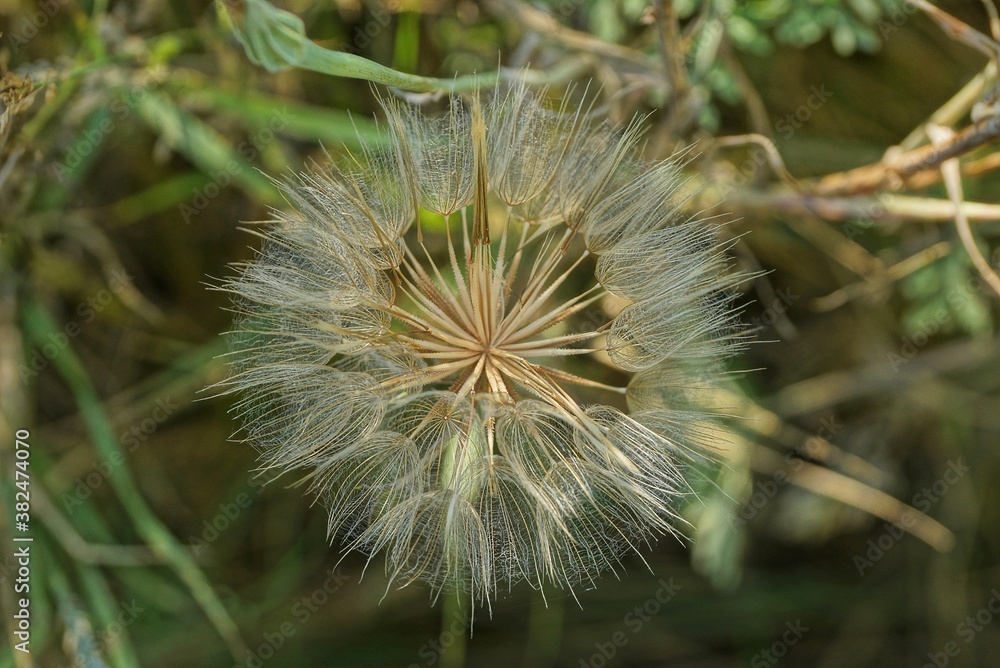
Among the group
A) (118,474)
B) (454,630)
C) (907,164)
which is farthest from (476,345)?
(454,630)

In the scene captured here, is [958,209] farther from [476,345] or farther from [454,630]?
[454,630]

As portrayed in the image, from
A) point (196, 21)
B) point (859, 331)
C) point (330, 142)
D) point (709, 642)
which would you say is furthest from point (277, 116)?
point (709, 642)

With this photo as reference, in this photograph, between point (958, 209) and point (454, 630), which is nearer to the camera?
point (958, 209)

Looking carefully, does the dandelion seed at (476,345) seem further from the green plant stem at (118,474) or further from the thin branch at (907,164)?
the green plant stem at (118,474)

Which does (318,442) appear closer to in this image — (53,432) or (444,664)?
(53,432)

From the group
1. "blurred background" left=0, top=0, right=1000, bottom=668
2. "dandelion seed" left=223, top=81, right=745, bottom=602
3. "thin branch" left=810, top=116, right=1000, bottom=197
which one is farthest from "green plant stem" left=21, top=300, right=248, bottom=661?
"thin branch" left=810, top=116, right=1000, bottom=197

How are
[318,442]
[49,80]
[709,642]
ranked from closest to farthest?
[318,442], [49,80], [709,642]
